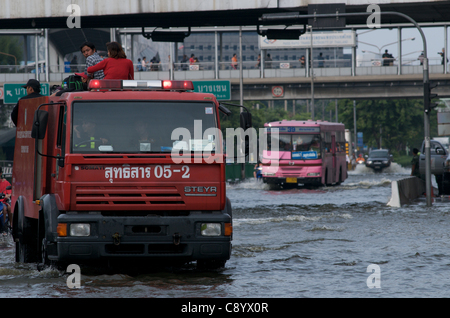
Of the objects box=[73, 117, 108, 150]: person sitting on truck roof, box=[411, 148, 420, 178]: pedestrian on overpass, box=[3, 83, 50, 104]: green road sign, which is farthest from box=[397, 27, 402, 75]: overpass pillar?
box=[73, 117, 108, 150]: person sitting on truck roof

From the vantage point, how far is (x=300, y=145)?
3191 cm

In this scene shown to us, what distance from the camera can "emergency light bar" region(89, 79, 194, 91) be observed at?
9.19 m

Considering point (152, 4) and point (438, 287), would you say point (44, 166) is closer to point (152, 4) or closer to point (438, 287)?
point (438, 287)

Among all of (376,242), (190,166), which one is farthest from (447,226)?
(190,166)

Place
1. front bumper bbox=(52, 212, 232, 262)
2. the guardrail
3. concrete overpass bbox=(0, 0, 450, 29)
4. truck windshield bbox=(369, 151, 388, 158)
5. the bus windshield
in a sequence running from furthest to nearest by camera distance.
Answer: truck windshield bbox=(369, 151, 388, 158)
the guardrail
the bus windshield
concrete overpass bbox=(0, 0, 450, 29)
front bumper bbox=(52, 212, 232, 262)

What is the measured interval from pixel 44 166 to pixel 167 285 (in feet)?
7.30

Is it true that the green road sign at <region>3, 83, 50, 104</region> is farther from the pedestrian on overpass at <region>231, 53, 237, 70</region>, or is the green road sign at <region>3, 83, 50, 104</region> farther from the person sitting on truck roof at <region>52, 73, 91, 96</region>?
the person sitting on truck roof at <region>52, 73, 91, 96</region>

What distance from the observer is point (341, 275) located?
9.62 meters

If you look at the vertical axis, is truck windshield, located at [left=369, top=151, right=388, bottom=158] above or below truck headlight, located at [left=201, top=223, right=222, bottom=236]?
below

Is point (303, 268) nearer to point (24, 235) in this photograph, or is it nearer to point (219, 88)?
point (24, 235)

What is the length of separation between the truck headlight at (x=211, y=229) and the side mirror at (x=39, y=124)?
213 centimetres

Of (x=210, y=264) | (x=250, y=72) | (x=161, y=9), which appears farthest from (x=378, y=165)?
(x=210, y=264)

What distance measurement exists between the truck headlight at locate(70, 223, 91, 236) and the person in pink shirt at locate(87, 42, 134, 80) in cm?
232

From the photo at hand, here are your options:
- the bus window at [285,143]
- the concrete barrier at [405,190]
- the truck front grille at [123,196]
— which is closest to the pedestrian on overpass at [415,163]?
the concrete barrier at [405,190]
